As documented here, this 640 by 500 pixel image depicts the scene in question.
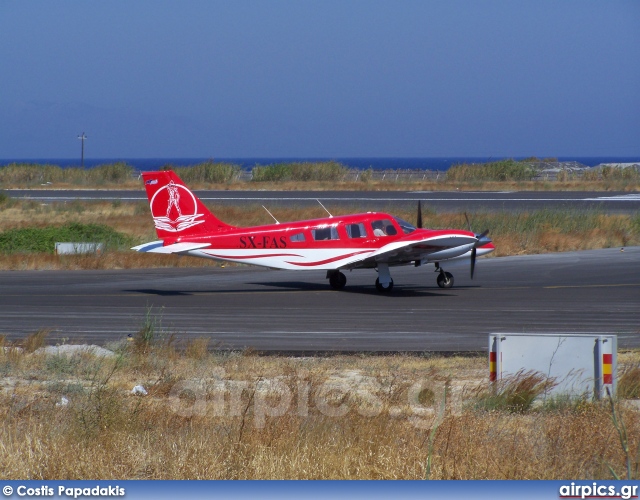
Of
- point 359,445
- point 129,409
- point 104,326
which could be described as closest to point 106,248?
point 104,326

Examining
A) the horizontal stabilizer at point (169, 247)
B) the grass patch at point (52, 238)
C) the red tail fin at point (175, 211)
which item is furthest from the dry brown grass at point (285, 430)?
the grass patch at point (52, 238)

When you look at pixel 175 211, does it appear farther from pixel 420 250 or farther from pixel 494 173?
pixel 494 173

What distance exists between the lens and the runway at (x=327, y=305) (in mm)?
15781

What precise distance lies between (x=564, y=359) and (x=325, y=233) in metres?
13.2

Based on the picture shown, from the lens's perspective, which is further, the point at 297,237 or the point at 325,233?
the point at 325,233

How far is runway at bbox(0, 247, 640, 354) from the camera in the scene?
51.8 ft

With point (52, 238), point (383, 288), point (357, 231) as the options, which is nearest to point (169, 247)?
point (357, 231)

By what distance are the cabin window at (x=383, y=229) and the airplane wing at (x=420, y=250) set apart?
1.85ft

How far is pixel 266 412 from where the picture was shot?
28.7 feet

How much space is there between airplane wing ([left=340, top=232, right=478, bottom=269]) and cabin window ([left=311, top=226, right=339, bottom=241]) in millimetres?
851

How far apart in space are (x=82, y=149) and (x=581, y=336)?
11429cm

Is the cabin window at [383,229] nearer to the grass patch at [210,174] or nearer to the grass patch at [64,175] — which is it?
the grass patch at [210,174]

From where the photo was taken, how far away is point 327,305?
2028cm

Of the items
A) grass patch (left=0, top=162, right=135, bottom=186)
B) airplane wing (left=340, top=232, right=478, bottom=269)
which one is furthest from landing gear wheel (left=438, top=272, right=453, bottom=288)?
grass patch (left=0, top=162, right=135, bottom=186)
